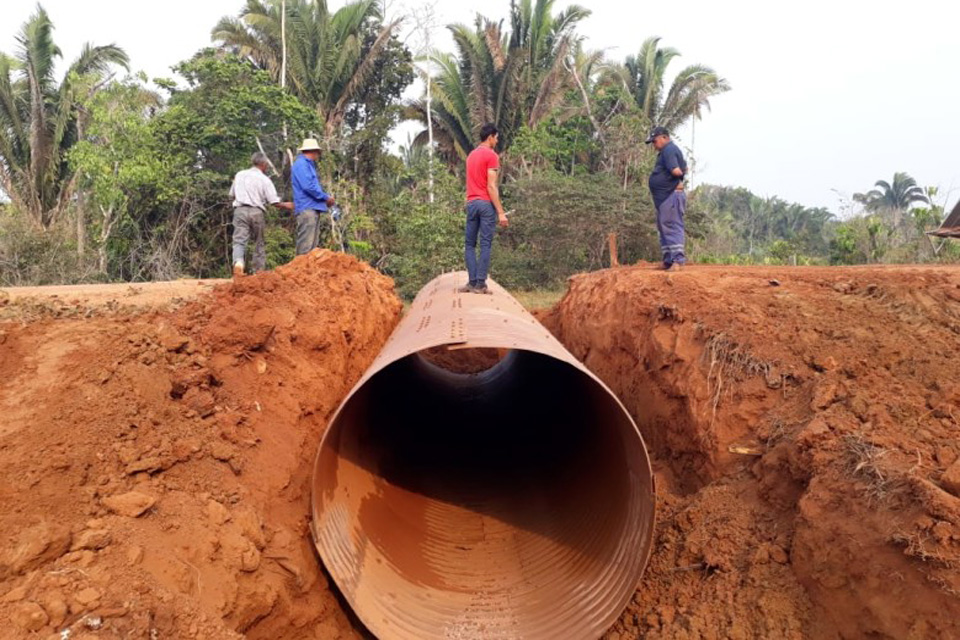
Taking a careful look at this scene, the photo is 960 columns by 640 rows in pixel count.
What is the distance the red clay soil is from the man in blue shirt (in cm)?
209

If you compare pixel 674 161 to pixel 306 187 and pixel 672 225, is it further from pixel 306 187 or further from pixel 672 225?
pixel 306 187

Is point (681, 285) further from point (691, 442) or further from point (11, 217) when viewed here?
point (11, 217)

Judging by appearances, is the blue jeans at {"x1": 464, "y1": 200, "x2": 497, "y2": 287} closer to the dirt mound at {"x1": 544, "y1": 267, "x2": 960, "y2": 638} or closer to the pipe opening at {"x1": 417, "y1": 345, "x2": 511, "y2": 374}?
the dirt mound at {"x1": 544, "y1": 267, "x2": 960, "y2": 638}

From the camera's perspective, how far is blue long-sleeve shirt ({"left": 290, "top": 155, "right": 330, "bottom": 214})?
7441 millimetres

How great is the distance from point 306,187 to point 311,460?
3997mm

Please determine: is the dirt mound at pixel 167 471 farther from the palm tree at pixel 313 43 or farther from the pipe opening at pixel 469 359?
the palm tree at pixel 313 43

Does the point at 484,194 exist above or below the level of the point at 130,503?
above

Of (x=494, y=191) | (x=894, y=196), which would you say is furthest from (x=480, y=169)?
(x=894, y=196)

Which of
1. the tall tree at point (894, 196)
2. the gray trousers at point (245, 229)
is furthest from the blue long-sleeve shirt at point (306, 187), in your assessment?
the tall tree at point (894, 196)

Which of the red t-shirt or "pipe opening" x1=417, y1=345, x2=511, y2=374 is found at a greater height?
the red t-shirt

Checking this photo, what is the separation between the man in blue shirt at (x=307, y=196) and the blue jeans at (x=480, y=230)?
6.85 feet

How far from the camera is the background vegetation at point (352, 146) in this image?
12.9m

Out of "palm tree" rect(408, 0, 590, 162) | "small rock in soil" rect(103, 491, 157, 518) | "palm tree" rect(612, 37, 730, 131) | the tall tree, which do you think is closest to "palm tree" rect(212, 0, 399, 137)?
"palm tree" rect(408, 0, 590, 162)

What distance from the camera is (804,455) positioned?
3809 millimetres
